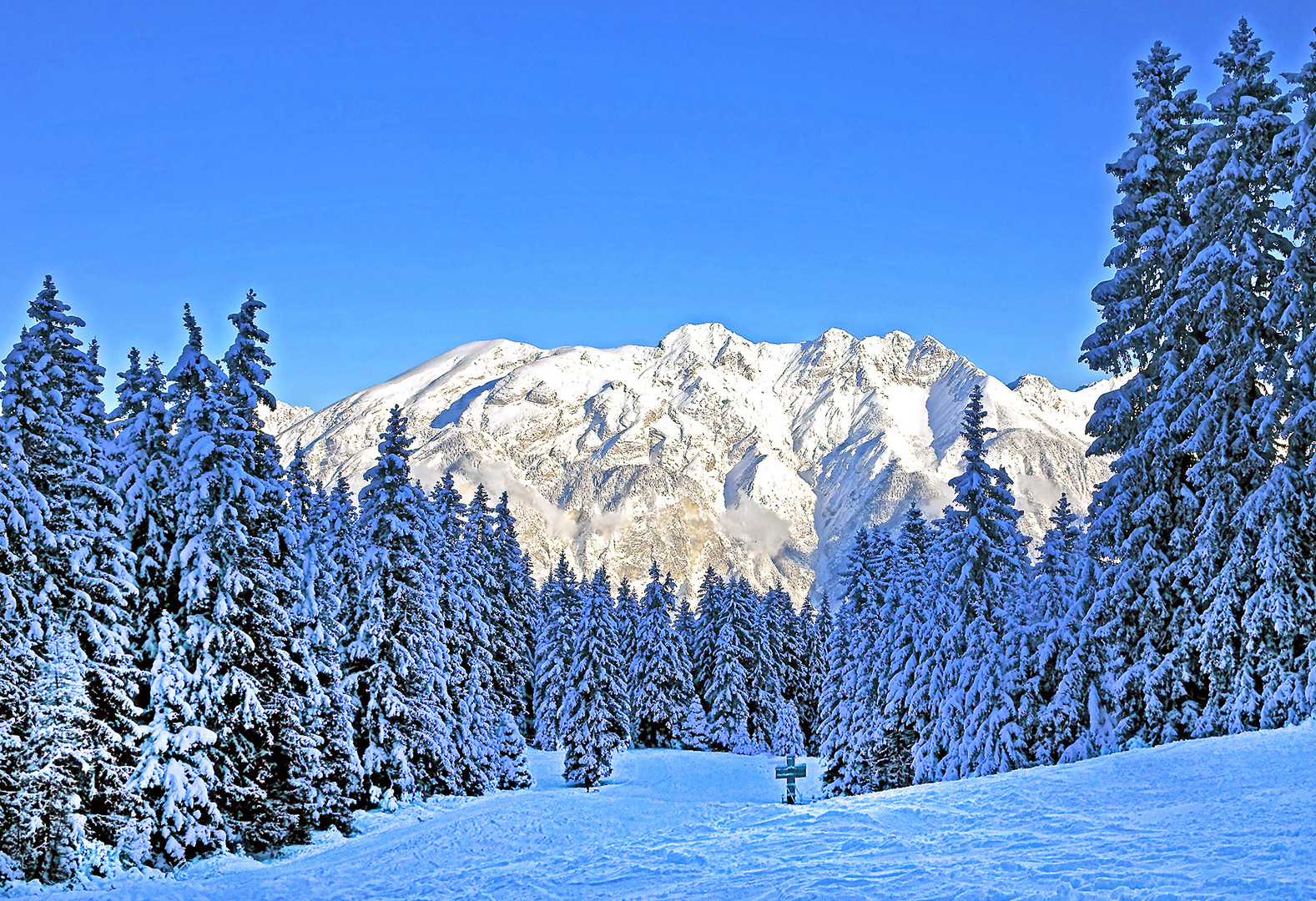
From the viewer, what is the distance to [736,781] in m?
52.1

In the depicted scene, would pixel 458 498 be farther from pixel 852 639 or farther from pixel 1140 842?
pixel 1140 842

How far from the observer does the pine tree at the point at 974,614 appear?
27391mm

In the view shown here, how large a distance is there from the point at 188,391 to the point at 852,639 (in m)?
27.8

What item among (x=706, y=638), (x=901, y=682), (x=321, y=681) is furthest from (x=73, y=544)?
(x=706, y=638)

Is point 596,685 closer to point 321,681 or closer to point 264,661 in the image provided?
point 321,681

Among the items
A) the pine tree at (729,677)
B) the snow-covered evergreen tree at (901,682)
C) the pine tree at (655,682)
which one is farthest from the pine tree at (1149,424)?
the pine tree at (729,677)

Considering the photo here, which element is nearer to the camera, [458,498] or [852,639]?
[852,639]

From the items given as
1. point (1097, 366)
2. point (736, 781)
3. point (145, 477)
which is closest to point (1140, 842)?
point (1097, 366)

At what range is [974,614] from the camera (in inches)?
1145

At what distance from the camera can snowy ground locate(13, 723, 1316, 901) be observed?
27.4ft

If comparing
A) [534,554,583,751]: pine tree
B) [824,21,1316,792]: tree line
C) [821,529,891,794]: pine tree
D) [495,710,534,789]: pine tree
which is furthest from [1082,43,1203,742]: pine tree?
[534,554,583,751]: pine tree

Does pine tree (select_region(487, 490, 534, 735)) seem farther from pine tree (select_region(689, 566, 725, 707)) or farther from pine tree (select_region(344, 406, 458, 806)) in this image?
pine tree (select_region(344, 406, 458, 806))

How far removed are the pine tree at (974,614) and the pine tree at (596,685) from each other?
22.4 m

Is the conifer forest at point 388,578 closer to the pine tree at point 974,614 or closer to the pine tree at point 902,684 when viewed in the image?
the pine tree at point 974,614
